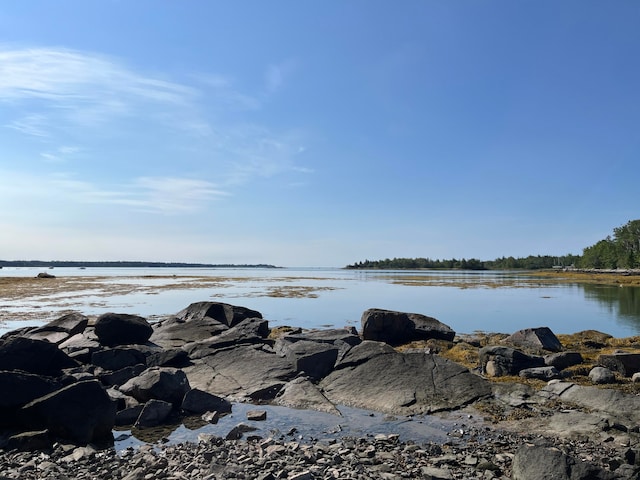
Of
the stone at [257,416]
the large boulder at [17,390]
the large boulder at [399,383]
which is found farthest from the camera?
the large boulder at [399,383]

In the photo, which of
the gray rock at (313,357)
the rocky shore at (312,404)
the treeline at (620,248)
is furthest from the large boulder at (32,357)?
the treeline at (620,248)

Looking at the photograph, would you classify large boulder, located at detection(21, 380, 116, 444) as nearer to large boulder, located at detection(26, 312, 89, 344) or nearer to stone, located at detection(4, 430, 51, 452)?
stone, located at detection(4, 430, 51, 452)

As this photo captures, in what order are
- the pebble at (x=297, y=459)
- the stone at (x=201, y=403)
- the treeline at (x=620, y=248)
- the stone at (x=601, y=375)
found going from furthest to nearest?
the treeline at (x=620, y=248)
the stone at (x=601, y=375)
the stone at (x=201, y=403)
the pebble at (x=297, y=459)

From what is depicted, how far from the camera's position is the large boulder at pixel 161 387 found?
1270 cm

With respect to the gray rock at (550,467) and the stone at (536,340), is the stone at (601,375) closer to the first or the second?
the stone at (536,340)

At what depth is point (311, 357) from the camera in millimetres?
15789

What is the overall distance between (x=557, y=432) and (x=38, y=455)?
11.2 meters

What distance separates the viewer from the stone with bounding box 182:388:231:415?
12406 mm

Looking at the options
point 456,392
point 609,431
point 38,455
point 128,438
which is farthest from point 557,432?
point 38,455

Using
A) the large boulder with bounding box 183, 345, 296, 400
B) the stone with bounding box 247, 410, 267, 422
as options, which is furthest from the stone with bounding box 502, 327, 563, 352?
the stone with bounding box 247, 410, 267, 422

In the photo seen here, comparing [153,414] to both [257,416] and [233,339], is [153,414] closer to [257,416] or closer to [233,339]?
[257,416]

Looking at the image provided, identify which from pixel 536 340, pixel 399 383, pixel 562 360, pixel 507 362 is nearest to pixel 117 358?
pixel 399 383

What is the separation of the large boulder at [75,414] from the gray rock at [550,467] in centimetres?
883

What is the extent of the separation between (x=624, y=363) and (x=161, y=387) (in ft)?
48.0
